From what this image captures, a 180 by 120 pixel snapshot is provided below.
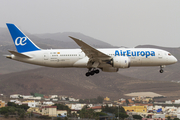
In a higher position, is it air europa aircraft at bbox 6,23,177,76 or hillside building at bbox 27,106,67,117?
air europa aircraft at bbox 6,23,177,76

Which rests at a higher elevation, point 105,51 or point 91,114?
point 105,51

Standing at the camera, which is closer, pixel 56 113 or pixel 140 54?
pixel 140 54

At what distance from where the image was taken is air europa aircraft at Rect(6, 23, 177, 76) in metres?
47.2

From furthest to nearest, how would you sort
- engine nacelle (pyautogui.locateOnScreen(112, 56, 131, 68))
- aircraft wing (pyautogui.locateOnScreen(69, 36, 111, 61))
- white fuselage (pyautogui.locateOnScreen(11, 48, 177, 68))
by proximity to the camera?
1. white fuselage (pyautogui.locateOnScreen(11, 48, 177, 68))
2. engine nacelle (pyautogui.locateOnScreen(112, 56, 131, 68))
3. aircraft wing (pyautogui.locateOnScreen(69, 36, 111, 61))

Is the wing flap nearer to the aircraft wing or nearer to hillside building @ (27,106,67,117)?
the aircraft wing

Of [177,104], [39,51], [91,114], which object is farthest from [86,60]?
[177,104]

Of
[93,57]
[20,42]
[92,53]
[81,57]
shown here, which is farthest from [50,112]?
[92,53]

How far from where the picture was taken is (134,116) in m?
124

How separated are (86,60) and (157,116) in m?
84.4

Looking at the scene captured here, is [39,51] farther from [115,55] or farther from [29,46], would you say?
[115,55]

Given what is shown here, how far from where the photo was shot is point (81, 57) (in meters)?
48.7

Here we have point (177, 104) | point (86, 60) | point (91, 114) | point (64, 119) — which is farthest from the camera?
point (177, 104)

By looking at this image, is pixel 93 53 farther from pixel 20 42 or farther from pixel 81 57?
pixel 20 42

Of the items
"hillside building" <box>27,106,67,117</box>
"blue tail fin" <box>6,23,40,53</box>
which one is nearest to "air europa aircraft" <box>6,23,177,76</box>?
→ "blue tail fin" <box>6,23,40,53</box>
